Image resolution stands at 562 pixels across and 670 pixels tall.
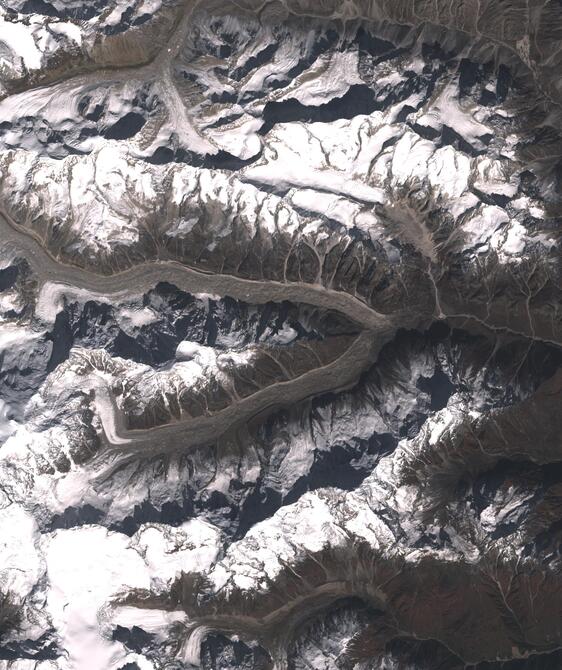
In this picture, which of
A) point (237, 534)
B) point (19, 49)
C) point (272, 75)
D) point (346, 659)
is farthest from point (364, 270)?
point (19, 49)

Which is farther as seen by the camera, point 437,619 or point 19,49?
point 19,49

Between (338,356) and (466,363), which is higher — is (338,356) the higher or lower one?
the higher one

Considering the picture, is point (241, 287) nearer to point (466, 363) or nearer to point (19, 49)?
point (466, 363)

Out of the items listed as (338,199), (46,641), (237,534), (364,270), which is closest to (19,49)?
(338,199)

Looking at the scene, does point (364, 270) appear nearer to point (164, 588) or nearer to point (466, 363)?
point (466, 363)

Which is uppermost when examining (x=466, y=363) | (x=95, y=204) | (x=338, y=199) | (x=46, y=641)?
(x=95, y=204)

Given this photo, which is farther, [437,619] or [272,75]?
[272,75]
